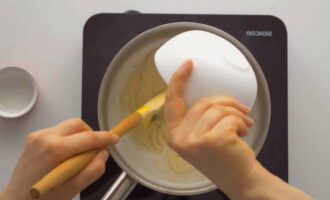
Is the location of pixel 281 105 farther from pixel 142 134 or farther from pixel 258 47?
pixel 142 134

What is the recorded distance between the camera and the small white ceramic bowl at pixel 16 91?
64 cm

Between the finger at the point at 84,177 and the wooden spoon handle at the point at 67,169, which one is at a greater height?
the wooden spoon handle at the point at 67,169

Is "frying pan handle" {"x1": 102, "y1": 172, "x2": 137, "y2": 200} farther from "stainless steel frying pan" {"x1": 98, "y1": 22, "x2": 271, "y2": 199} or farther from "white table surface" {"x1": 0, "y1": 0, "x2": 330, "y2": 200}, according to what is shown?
"white table surface" {"x1": 0, "y1": 0, "x2": 330, "y2": 200}

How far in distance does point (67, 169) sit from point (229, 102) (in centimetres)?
20

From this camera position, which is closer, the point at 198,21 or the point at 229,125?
the point at 229,125

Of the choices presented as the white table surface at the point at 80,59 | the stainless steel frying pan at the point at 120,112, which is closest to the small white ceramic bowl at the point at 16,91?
the white table surface at the point at 80,59

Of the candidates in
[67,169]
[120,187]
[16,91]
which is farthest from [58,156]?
[16,91]

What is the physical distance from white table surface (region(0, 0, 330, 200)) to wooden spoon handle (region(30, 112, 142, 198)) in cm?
22

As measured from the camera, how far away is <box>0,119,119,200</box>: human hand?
1.40ft

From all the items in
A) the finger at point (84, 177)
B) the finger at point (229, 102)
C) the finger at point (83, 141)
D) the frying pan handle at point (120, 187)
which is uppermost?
the finger at point (229, 102)

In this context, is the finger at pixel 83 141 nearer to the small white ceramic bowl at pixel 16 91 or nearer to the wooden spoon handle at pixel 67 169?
the wooden spoon handle at pixel 67 169

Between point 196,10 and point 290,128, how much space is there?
0.27m

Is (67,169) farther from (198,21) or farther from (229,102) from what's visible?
(198,21)

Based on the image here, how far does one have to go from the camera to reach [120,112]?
0.58 m
